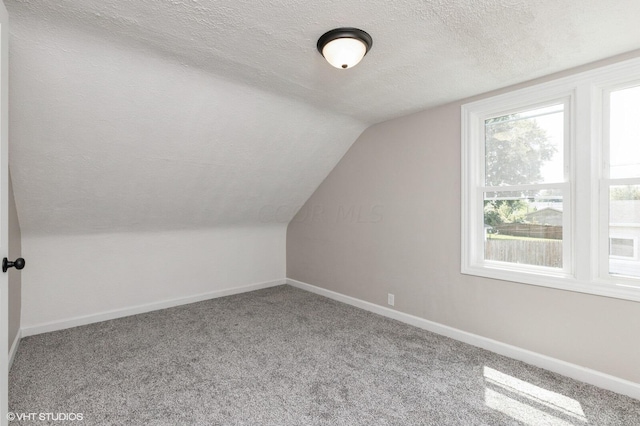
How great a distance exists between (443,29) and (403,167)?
1.65 m

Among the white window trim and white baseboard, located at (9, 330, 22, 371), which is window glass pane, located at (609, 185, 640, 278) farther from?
white baseboard, located at (9, 330, 22, 371)

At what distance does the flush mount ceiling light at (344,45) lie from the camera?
177 cm

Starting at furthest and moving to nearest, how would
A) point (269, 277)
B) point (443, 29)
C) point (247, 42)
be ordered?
point (269, 277) → point (247, 42) → point (443, 29)

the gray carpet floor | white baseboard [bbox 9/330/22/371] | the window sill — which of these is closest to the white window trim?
the window sill

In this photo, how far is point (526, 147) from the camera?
2.60 meters

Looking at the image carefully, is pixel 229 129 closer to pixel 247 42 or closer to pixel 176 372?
pixel 247 42

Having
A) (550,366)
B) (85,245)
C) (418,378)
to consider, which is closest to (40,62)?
(85,245)

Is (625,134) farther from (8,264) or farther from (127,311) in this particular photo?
(127,311)

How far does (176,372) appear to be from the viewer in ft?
7.57

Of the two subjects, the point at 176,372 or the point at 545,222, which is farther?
the point at 545,222

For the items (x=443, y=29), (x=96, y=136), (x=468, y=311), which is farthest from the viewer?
(x=468, y=311)

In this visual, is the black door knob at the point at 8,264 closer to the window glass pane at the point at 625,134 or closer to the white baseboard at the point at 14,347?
the white baseboard at the point at 14,347

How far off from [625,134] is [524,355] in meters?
1.79

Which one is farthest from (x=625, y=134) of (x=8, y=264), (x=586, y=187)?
(x=8, y=264)
